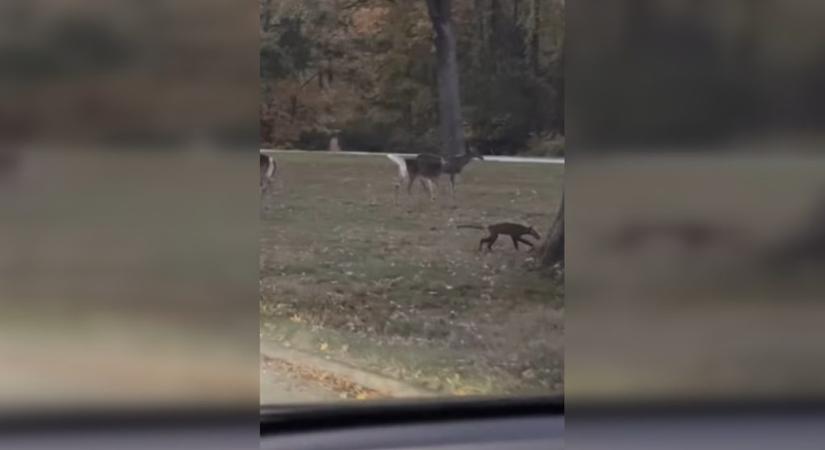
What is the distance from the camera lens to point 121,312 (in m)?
4.87

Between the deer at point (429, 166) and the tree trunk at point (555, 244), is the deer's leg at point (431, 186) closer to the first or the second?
the deer at point (429, 166)

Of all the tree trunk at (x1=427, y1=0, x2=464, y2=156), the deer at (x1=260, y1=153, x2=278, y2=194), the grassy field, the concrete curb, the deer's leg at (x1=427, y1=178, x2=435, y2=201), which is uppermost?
the tree trunk at (x1=427, y1=0, x2=464, y2=156)

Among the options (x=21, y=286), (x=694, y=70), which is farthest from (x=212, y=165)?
(x=694, y=70)

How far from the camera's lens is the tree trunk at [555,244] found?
5.33m

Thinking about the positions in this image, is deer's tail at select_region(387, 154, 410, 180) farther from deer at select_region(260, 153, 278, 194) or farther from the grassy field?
deer at select_region(260, 153, 278, 194)

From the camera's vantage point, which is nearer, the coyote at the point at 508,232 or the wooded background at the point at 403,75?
the wooded background at the point at 403,75

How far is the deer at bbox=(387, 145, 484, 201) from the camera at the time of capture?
5.20 m

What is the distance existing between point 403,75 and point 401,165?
37 cm

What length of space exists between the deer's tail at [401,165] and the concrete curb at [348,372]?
2.73 feet

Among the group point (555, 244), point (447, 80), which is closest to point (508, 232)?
point (555, 244)

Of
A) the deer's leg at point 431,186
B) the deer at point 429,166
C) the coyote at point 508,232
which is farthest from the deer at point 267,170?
the coyote at point 508,232

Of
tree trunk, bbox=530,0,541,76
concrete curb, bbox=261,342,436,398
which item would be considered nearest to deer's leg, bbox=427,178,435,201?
tree trunk, bbox=530,0,541,76

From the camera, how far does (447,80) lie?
5234mm

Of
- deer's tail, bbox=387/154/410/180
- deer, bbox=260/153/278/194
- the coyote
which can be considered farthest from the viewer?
the coyote
